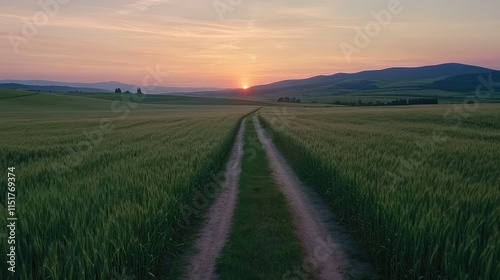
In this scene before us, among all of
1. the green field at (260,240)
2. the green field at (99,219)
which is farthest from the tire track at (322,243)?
the green field at (99,219)

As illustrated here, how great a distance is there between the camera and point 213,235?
8594mm

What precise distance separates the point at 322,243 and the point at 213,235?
8.86 ft

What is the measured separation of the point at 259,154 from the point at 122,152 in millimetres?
8342

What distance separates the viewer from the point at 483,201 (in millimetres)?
6613

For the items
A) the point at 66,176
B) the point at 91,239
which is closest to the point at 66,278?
the point at 91,239

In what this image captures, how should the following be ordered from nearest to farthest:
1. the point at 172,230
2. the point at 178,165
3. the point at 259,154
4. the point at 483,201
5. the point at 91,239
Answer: the point at 91,239, the point at 483,201, the point at 172,230, the point at 178,165, the point at 259,154

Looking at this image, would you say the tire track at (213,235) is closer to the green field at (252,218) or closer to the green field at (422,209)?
the green field at (252,218)

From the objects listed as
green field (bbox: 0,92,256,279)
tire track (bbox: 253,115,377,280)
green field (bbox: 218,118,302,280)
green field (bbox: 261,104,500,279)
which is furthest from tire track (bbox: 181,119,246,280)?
green field (bbox: 261,104,500,279)

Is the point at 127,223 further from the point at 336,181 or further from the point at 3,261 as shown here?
the point at 336,181

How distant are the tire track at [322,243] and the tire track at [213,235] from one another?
66.0 inches

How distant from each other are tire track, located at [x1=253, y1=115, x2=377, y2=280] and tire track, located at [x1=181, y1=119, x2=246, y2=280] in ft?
5.50

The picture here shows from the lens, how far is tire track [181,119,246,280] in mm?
6832

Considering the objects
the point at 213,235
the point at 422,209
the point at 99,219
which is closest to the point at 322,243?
the point at 422,209

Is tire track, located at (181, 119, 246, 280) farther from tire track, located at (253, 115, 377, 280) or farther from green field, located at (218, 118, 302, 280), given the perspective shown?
tire track, located at (253, 115, 377, 280)
